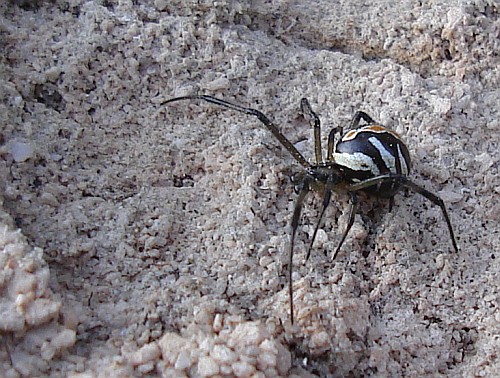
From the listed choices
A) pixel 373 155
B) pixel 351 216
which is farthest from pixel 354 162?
pixel 351 216

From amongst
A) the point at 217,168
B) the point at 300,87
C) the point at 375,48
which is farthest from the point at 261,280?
the point at 375,48

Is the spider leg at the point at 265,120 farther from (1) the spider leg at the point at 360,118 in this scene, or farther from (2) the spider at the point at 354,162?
(1) the spider leg at the point at 360,118

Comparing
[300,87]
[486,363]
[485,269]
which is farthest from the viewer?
[300,87]

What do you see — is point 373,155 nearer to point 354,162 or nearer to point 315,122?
point 354,162

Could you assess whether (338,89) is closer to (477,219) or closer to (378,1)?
(378,1)

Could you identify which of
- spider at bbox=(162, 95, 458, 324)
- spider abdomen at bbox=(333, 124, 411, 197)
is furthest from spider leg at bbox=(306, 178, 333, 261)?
spider abdomen at bbox=(333, 124, 411, 197)

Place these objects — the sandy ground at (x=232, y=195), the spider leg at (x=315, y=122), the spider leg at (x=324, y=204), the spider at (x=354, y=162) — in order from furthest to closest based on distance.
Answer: the spider leg at (x=315, y=122)
the spider at (x=354, y=162)
the spider leg at (x=324, y=204)
the sandy ground at (x=232, y=195)

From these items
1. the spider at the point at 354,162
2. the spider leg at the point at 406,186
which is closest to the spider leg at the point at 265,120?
the spider at the point at 354,162
